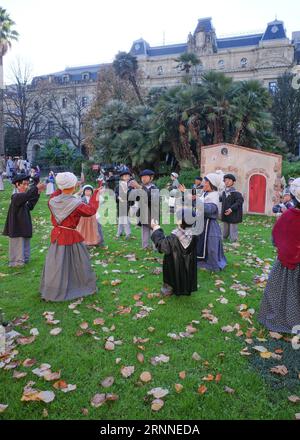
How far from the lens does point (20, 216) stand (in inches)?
318

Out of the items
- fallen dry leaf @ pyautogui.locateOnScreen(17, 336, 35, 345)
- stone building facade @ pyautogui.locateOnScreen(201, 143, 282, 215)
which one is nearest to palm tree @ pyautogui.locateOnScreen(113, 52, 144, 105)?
stone building facade @ pyautogui.locateOnScreen(201, 143, 282, 215)

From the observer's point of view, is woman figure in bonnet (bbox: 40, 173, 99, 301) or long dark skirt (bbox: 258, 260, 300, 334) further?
woman figure in bonnet (bbox: 40, 173, 99, 301)

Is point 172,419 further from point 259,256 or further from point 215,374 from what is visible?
point 259,256

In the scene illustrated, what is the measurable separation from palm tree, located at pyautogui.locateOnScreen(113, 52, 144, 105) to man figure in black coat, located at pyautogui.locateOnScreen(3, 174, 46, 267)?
94.8ft

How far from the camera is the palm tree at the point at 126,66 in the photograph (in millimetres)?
35250

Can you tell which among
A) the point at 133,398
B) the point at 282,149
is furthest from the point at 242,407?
the point at 282,149

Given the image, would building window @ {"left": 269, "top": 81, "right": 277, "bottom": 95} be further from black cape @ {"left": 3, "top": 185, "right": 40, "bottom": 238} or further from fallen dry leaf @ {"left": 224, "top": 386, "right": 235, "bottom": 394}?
fallen dry leaf @ {"left": 224, "top": 386, "right": 235, "bottom": 394}

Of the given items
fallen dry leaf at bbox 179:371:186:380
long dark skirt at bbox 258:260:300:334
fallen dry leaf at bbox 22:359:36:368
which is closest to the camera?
fallen dry leaf at bbox 179:371:186:380

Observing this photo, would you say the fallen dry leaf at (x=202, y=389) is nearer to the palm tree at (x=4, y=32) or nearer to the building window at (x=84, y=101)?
the palm tree at (x=4, y=32)

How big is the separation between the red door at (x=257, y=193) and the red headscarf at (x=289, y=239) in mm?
11206

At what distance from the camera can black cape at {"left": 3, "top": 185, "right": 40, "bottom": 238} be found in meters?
7.95

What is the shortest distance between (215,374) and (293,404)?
2.94 feet

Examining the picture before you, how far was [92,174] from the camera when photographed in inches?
1197
